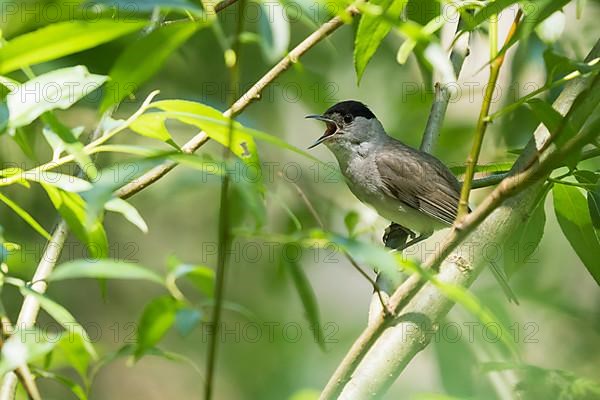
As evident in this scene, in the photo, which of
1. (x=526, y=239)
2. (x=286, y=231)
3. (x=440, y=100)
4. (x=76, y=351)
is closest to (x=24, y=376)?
(x=76, y=351)

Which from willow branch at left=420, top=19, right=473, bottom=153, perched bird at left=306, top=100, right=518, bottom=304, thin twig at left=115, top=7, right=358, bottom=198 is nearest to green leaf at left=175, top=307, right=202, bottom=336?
thin twig at left=115, top=7, right=358, bottom=198

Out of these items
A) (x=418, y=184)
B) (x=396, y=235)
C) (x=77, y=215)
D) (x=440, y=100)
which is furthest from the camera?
(x=418, y=184)

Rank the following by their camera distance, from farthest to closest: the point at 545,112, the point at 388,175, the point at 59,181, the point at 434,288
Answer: the point at 388,175
the point at 434,288
the point at 545,112
the point at 59,181

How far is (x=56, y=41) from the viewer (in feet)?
3.72

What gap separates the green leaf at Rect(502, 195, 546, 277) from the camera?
209 cm

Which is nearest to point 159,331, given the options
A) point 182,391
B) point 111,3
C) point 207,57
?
point 111,3

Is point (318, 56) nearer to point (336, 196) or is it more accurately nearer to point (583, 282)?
point (336, 196)

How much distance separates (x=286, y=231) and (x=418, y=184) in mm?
1832

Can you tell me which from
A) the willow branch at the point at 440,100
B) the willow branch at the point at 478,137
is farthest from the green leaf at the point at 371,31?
the willow branch at the point at 440,100

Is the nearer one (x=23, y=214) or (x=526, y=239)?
(x=23, y=214)

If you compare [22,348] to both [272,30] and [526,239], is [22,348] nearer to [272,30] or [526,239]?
[272,30]

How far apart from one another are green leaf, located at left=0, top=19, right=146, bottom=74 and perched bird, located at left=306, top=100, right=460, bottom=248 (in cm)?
300

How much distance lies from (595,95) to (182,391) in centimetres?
440

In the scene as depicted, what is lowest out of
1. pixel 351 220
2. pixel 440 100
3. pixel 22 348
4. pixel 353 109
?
pixel 22 348
